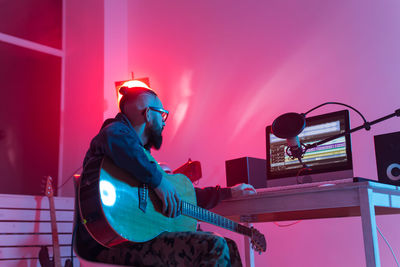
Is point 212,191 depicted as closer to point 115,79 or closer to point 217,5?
point 217,5

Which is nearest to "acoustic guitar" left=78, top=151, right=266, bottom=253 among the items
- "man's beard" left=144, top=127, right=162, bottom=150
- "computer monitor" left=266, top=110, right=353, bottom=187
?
"man's beard" left=144, top=127, right=162, bottom=150

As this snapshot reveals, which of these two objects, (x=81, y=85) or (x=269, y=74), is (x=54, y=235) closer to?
(x=81, y=85)

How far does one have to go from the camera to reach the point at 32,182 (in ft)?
14.4

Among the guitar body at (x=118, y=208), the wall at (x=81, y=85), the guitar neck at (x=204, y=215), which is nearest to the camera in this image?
the guitar body at (x=118, y=208)

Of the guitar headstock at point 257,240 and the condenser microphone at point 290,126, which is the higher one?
the condenser microphone at point 290,126

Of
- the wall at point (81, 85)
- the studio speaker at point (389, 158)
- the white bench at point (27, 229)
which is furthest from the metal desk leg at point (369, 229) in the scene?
the wall at point (81, 85)

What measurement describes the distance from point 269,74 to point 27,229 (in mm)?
2130

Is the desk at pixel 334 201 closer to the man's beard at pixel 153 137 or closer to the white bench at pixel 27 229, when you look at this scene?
the man's beard at pixel 153 137

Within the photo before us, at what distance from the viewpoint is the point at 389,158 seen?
2195 millimetres

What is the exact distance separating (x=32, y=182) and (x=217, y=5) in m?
2.43

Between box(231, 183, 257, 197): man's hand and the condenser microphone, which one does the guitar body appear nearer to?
box(231, 183, 257, 197): man's hand

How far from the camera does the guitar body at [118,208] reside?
1.52 m

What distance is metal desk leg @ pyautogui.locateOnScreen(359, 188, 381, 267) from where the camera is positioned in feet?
5.53

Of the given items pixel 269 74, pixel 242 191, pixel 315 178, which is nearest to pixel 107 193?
pixel 242 191
